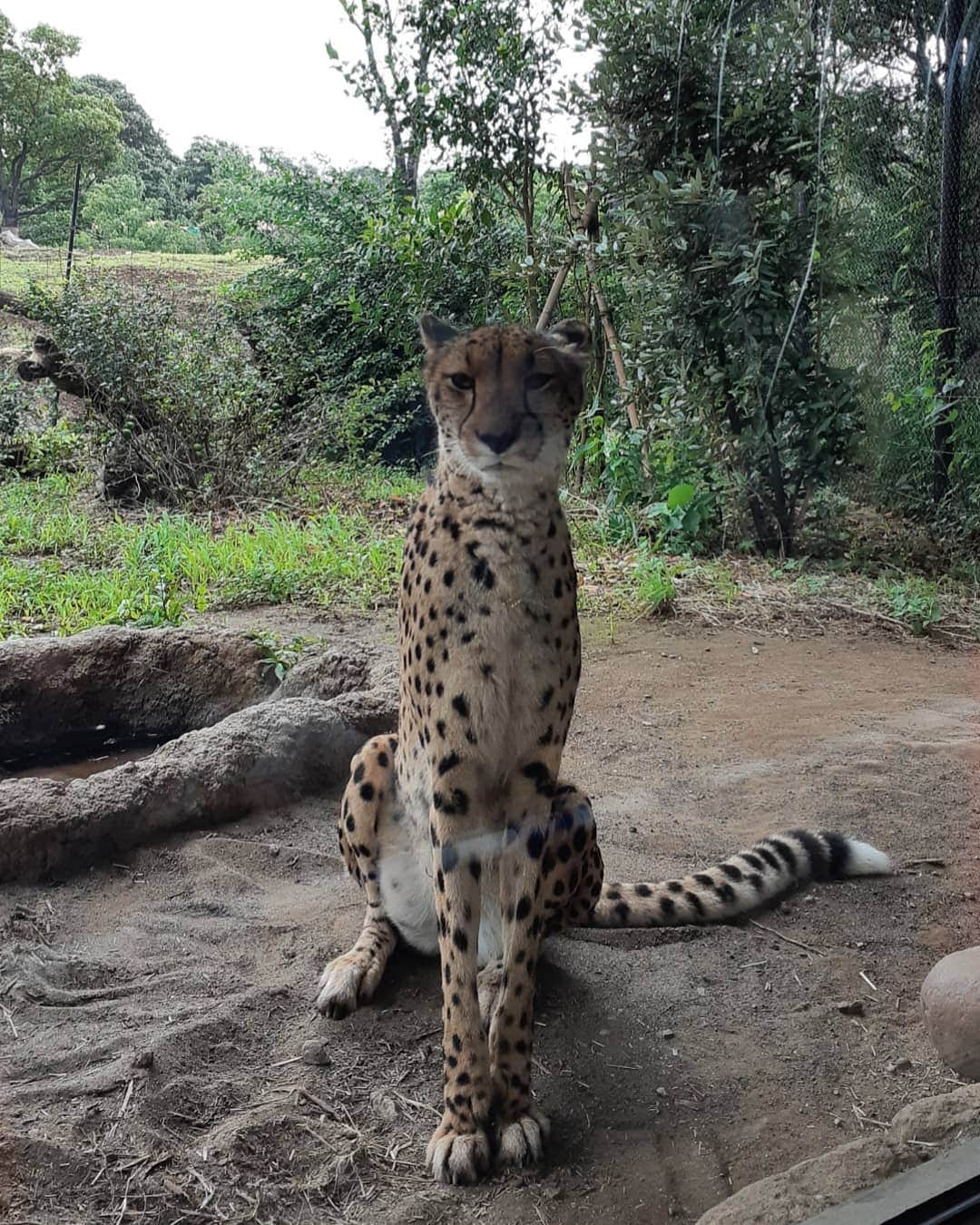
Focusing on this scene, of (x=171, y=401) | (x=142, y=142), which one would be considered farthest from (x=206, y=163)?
(x=171, y=401)

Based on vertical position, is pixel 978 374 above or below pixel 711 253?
below

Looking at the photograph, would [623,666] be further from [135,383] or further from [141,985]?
[135,383]

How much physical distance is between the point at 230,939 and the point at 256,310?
4.64 ft

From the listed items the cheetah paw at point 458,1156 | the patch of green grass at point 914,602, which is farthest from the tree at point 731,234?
the cheetah paw at point 458,1156

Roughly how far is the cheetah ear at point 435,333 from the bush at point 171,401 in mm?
1439

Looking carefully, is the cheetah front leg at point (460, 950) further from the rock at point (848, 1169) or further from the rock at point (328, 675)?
the rock at point (328, 675)

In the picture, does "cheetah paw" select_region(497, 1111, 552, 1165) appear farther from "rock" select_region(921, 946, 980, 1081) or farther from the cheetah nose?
the cheetah nose

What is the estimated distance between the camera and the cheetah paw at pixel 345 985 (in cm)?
198

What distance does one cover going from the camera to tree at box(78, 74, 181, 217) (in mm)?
1616

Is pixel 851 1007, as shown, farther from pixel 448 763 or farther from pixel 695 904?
pixel 448 763

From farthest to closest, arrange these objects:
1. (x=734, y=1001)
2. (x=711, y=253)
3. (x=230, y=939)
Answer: (x=711, y=253), (x=230, y=939), (x=734, y=1001)

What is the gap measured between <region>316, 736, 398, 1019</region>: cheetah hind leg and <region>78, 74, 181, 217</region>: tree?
1089 millimetres

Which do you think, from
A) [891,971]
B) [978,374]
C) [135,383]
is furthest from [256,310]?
A: [135,383]

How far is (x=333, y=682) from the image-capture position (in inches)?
132
